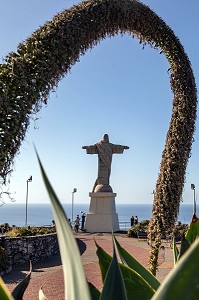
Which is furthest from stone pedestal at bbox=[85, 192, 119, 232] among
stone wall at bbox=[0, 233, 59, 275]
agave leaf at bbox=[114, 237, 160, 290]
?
agave leaf at bbox=[114, 237, 160, 290]

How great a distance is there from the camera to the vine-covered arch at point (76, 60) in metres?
2.51

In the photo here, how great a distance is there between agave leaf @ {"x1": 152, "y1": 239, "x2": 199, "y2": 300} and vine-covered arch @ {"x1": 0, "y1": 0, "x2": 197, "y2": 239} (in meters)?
1.81

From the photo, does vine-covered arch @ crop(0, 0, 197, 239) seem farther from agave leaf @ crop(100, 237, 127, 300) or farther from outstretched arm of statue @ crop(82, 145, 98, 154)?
outstretched arm of statue @ crop(82, 145, 98, 154)

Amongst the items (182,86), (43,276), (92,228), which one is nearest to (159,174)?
(182,86)

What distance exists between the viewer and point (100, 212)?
99.7ft

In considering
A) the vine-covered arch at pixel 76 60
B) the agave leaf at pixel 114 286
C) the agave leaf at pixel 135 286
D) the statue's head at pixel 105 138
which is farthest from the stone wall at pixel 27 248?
the agave leaf at pixel 114 286

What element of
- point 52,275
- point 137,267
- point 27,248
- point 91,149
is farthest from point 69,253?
point 91,149

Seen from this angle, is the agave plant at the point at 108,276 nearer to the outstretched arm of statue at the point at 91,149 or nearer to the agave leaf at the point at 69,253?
the agave leaf at the point at 69,253

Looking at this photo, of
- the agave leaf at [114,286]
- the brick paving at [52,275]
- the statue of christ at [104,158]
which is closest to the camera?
the agave leaf at [114,286]

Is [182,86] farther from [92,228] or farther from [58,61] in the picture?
[92,228]

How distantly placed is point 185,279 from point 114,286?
309 mm

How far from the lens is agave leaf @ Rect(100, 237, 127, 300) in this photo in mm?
933

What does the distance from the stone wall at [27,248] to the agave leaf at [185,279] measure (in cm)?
1586

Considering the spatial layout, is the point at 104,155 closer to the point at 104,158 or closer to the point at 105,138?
the point at 104,158
